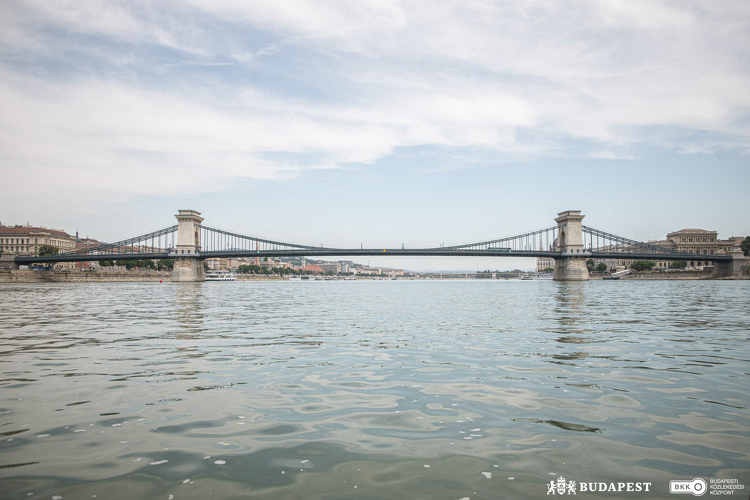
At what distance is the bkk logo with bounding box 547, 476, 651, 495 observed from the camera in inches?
149

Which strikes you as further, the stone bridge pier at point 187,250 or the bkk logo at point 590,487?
the stone bridge pier at point 187,250

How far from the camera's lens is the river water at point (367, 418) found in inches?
156

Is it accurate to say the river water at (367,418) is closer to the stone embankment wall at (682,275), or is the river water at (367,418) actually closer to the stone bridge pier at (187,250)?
the stone bridge pier at (187,250)

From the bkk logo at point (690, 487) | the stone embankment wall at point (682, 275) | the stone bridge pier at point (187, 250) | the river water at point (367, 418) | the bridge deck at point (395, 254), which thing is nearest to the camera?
the bkk logo at point (690, 487)

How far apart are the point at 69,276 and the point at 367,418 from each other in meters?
98.2

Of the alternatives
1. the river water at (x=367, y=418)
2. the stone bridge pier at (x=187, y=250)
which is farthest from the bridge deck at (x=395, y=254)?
the river water at (x=367, y=418)

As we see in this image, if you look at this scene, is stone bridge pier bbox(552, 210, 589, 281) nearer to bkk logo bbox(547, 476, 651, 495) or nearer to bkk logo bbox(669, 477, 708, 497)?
bkk logo bbox(669, 477, 708, 497)

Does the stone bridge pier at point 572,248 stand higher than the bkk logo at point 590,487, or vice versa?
the stone bridge pier at point 572,248

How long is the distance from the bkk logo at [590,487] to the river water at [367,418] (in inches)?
3.0

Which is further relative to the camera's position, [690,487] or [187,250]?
[187,250]

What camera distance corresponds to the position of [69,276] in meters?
86.3

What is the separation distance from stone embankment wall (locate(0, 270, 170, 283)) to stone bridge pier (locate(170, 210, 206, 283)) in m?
12.0

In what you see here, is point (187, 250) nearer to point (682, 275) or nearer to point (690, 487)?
point (690, 487)

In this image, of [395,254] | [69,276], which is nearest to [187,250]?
[69,276]
